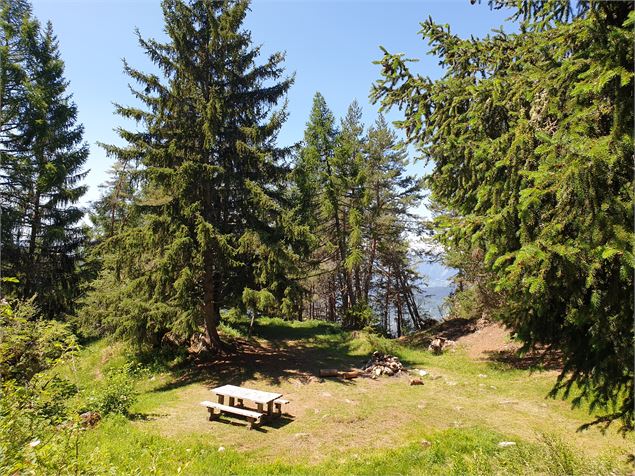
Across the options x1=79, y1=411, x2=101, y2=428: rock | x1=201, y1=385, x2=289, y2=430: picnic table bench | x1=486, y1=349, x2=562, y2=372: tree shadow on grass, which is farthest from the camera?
x1=486, y1=349, x2=562, y2=372: tree shadow on grass

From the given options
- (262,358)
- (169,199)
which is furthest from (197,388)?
(169,199)

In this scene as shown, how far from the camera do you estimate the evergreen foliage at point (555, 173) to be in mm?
3896

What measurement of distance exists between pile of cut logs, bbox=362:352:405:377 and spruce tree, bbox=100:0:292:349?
20.5 ft

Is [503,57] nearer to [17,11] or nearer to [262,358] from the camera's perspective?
[262,358]

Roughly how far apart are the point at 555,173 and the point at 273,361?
1401 cm

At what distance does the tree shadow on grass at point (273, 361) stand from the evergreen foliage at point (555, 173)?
386 inches

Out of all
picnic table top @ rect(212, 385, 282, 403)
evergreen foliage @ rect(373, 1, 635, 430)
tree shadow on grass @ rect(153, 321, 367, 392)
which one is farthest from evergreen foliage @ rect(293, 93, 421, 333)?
evergreen foliage @ rect(373, 1, 635, 430)

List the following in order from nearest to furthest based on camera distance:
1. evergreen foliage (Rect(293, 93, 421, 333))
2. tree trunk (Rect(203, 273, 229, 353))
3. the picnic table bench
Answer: the picnic table bench, tree trunk (Rect(203, 273, 229, 353)), evergreen foliage (Rect(293, 93, 421, 333))

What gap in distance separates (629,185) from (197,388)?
13.4m

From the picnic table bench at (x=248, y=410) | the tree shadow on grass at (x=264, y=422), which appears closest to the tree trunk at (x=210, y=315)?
the picnic table bench at (x=248, y=410)

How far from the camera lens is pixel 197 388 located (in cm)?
1260

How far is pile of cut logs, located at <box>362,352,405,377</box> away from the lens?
575 inches

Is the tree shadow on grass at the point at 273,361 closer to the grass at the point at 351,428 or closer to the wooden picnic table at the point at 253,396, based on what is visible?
the grass at the point at 351,428

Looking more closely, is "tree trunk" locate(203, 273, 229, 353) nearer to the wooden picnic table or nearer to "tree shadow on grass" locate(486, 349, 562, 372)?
the wooden picnic table
